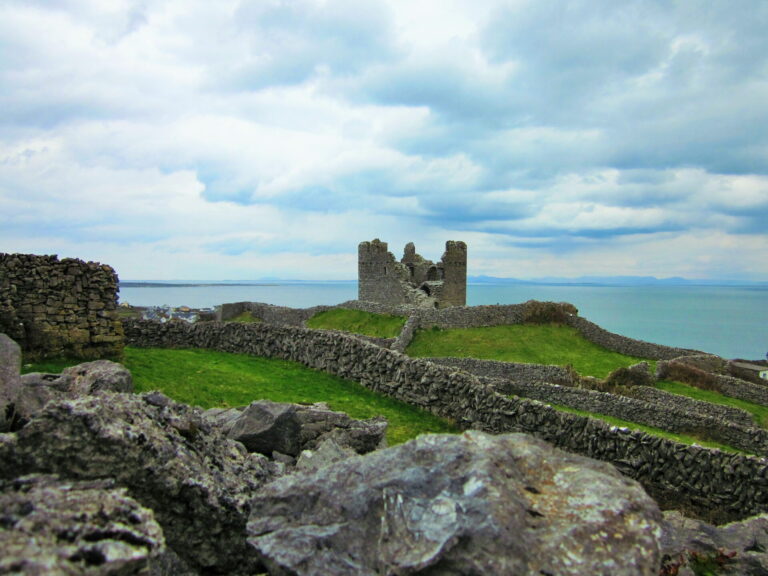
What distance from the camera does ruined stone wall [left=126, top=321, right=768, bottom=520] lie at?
12.7 meters

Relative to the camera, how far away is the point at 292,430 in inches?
382

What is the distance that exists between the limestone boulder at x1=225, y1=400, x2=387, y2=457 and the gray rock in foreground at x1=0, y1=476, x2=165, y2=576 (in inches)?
200

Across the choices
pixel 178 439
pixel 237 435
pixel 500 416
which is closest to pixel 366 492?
pixel 178 439

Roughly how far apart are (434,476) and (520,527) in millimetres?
827

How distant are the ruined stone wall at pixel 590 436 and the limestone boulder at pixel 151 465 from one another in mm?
9207

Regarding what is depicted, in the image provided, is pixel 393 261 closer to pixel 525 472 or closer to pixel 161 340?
pixel 161 340

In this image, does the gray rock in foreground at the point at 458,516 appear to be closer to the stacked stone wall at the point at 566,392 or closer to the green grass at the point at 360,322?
the stacked stone wall at the point at 566,392

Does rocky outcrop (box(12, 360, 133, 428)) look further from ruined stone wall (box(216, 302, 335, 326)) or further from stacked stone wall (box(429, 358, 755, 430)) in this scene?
ruined stone wall (box(216, 302, 335, 326))

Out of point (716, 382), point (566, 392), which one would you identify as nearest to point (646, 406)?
point (566, 392)

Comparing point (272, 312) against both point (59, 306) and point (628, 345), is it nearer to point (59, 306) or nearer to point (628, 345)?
point (628, 345)

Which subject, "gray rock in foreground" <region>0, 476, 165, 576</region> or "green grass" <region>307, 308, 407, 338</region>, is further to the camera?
"green grass" <region>307, 308, 407, 338</region>

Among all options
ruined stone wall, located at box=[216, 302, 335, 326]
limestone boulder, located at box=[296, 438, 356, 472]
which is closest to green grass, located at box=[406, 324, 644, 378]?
ruined stone wall, located at box=[216, 302, 335, 326]

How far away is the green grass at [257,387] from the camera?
583 inches

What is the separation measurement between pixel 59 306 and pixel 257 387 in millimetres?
6312
